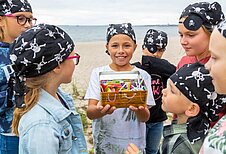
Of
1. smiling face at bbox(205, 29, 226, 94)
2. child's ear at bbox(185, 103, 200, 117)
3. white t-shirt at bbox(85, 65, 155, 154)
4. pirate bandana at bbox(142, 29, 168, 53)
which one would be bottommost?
white t-shirt at bbox(85, 65, 155, 154)

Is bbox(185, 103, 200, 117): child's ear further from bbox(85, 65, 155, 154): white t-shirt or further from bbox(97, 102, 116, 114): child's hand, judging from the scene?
bbox(85, 65, 155, 154): white t-shirt

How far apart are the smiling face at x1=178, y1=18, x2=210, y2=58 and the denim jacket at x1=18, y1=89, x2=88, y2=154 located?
1.31m

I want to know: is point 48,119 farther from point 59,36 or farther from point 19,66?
point 59,36

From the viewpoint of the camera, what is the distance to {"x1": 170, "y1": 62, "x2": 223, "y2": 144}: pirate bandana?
2436 mm

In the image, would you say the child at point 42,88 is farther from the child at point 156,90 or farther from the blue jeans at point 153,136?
the blue jeans at point 153,136

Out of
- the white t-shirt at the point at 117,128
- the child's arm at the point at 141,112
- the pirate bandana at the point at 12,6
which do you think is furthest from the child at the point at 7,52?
the child's arm at the point at 141,112

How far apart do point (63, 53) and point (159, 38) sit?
2470 millimetres

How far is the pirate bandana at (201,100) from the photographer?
7.99 feet

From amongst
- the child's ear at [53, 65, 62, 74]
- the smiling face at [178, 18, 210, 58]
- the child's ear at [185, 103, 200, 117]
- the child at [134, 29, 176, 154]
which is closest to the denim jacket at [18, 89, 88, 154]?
the child's ear at [53, 65, 62, 74]

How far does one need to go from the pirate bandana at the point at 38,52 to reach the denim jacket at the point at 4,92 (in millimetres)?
600

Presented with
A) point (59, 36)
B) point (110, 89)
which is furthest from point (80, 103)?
point (59, 36)

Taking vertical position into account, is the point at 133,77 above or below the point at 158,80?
above

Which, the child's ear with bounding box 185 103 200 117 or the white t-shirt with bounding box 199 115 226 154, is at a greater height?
the white t-shirt with bounding box 199 115 226 154

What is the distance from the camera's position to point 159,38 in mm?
4777
